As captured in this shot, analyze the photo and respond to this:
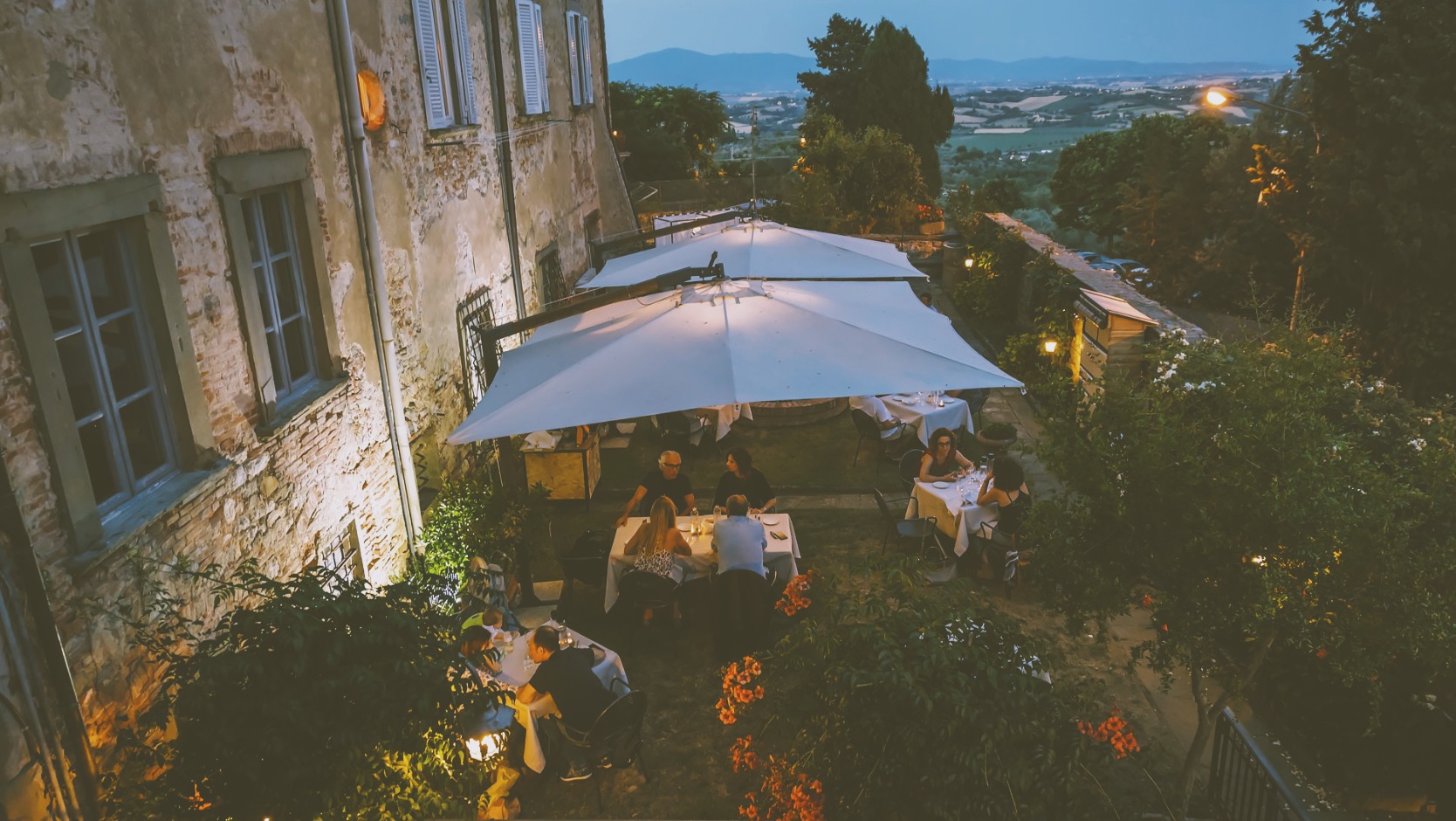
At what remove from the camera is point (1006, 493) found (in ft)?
25.2

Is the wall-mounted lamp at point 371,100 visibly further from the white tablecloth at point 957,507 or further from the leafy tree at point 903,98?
the leafy tree at point 903,98

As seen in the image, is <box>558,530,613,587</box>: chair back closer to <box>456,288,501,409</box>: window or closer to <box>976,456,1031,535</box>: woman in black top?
<box>456,288,501,409</box>: window

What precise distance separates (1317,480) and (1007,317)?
490 inches

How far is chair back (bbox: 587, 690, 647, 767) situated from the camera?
5195 mm

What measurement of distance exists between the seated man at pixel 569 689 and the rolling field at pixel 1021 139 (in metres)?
112

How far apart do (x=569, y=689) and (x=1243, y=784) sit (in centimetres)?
401

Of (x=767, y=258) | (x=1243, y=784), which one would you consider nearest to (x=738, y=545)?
(x=1243, y=784)

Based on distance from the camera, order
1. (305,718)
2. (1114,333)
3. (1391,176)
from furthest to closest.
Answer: (1391,176)
(1114,333)
(305,718)

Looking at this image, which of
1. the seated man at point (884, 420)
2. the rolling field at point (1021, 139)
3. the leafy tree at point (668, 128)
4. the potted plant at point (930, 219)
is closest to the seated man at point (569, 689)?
the seated man at point (884, 420)

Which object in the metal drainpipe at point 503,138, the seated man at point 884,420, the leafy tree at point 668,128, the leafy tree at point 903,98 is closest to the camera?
the metal drainpipe at point 503,138

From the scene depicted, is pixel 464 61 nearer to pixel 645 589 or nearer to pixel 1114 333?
pixel 645 589

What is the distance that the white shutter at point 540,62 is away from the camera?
11930 mm

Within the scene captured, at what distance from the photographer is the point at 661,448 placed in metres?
11.4

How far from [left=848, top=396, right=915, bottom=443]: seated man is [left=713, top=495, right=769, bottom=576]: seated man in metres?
3.99
